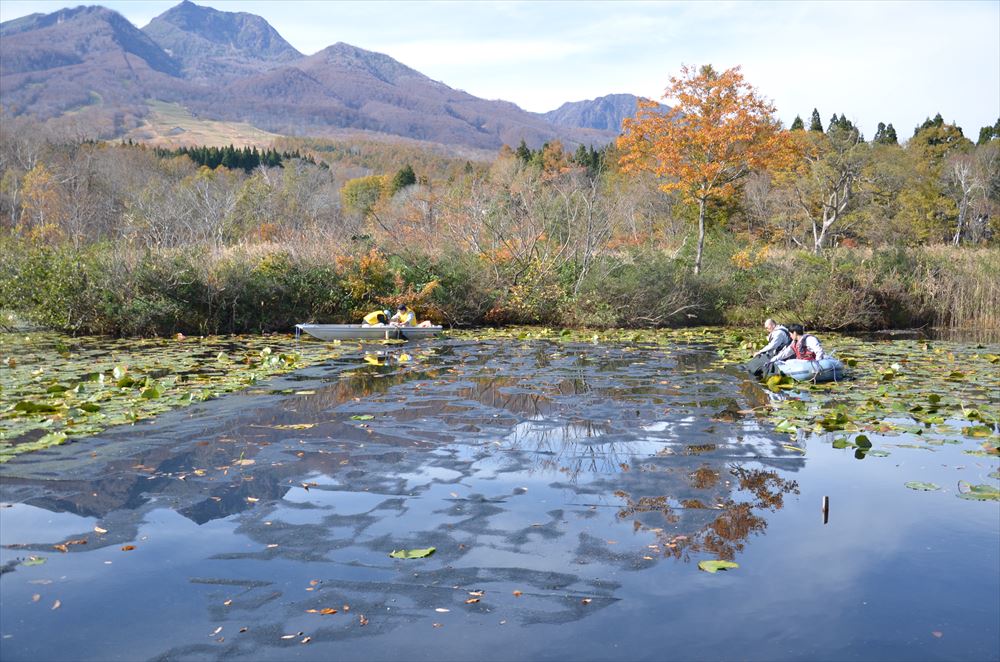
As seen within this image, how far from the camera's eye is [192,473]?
8719 millimetres

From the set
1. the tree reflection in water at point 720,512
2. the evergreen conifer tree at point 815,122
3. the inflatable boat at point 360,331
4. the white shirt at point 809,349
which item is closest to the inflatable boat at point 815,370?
the white shirt at point 809,349

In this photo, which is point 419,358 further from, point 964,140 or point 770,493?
point 964,140

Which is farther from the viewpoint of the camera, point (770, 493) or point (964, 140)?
point (964, 140)

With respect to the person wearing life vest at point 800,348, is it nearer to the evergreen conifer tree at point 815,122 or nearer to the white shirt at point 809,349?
the white shirt at point 809,349

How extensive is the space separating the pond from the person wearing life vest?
179 cm

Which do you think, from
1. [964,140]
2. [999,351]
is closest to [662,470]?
[999,351]

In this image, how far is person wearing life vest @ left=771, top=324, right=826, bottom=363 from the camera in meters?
15.1

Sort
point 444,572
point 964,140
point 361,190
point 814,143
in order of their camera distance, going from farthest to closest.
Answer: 1. point 361,190
2. point 964,140
3. point 814,143
4. point 444,572

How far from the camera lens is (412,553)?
6.50 m

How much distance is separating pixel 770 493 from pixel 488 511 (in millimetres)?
2829

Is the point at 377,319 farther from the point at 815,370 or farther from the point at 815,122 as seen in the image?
the point at 815,122

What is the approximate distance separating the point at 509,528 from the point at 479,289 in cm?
1994

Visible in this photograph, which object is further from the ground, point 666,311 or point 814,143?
point 814,143

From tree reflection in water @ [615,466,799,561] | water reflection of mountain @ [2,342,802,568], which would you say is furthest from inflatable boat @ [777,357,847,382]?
tree reflection in water @ [615,466,799,561]
